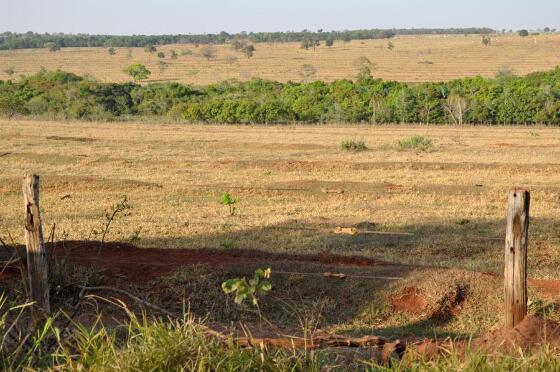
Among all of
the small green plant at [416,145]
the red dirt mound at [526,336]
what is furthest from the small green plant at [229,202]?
the small green plant at [416,145]

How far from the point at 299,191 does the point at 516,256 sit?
12.5 meters

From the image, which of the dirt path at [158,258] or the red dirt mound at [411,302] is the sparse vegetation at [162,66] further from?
the red dirt mound at [411,302]

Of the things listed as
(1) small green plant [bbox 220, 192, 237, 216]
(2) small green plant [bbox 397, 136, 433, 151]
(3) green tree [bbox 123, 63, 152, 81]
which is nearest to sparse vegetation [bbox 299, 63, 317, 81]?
(3) green tree [bbox 123, 63, 152, 81]

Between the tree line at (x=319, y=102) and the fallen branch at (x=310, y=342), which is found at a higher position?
the fallen branch at (x=310, y=342)

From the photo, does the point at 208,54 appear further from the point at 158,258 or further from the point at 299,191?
the point at 158,258

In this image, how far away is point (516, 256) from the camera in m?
7.80

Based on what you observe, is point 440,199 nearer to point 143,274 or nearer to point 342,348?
point 143,274

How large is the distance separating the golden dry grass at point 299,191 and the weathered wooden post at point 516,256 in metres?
3.95

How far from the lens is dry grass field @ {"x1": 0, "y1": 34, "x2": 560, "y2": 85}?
8875cm

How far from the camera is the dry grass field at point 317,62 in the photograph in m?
88.8

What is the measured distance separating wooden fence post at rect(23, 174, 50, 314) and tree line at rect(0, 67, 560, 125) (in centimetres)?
3923

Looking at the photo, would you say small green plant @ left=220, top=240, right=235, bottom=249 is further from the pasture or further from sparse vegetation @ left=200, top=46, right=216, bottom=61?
sparse vegetation @ left=200, top=46, right=216, bottom=61

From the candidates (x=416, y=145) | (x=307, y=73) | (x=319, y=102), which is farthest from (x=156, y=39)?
(x=416, y=145)

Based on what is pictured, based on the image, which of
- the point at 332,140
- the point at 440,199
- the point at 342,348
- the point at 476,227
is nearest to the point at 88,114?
the point at 332,140
